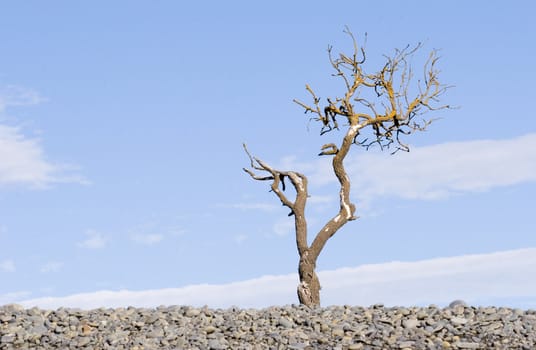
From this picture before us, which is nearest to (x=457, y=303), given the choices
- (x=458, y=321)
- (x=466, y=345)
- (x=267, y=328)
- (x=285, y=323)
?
(x=458, y=321)

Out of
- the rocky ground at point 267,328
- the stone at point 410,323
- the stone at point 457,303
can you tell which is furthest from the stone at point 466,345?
the stone at point 457,303

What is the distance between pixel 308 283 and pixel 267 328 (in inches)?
246

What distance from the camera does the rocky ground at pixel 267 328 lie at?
41.2ft

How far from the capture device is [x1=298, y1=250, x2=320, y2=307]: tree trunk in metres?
19.3

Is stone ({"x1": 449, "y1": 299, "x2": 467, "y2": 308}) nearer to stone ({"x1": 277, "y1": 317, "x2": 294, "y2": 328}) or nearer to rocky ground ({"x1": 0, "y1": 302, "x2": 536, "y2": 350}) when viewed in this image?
rocky ground ({"x1": 0, "y1": 302, "x2": 536, "y2": 350})

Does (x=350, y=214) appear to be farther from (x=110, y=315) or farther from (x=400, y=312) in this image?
(x=110, y=315)

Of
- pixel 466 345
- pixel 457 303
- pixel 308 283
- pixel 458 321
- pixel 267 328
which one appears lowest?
pixel 466 345

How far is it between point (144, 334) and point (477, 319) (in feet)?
20.1

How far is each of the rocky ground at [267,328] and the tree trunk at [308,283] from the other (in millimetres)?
4571

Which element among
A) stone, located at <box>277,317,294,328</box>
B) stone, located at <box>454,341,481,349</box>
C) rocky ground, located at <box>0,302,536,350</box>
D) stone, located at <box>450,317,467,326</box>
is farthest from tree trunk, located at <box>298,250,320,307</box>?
stone, located at <box>454,341,481,349</box>

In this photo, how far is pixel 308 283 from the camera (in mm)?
19391

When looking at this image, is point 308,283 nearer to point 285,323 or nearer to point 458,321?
point 285,323

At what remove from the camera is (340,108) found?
21047 millimetres

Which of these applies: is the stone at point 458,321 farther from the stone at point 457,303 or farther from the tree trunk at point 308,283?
the tree trunk at point 308,283
